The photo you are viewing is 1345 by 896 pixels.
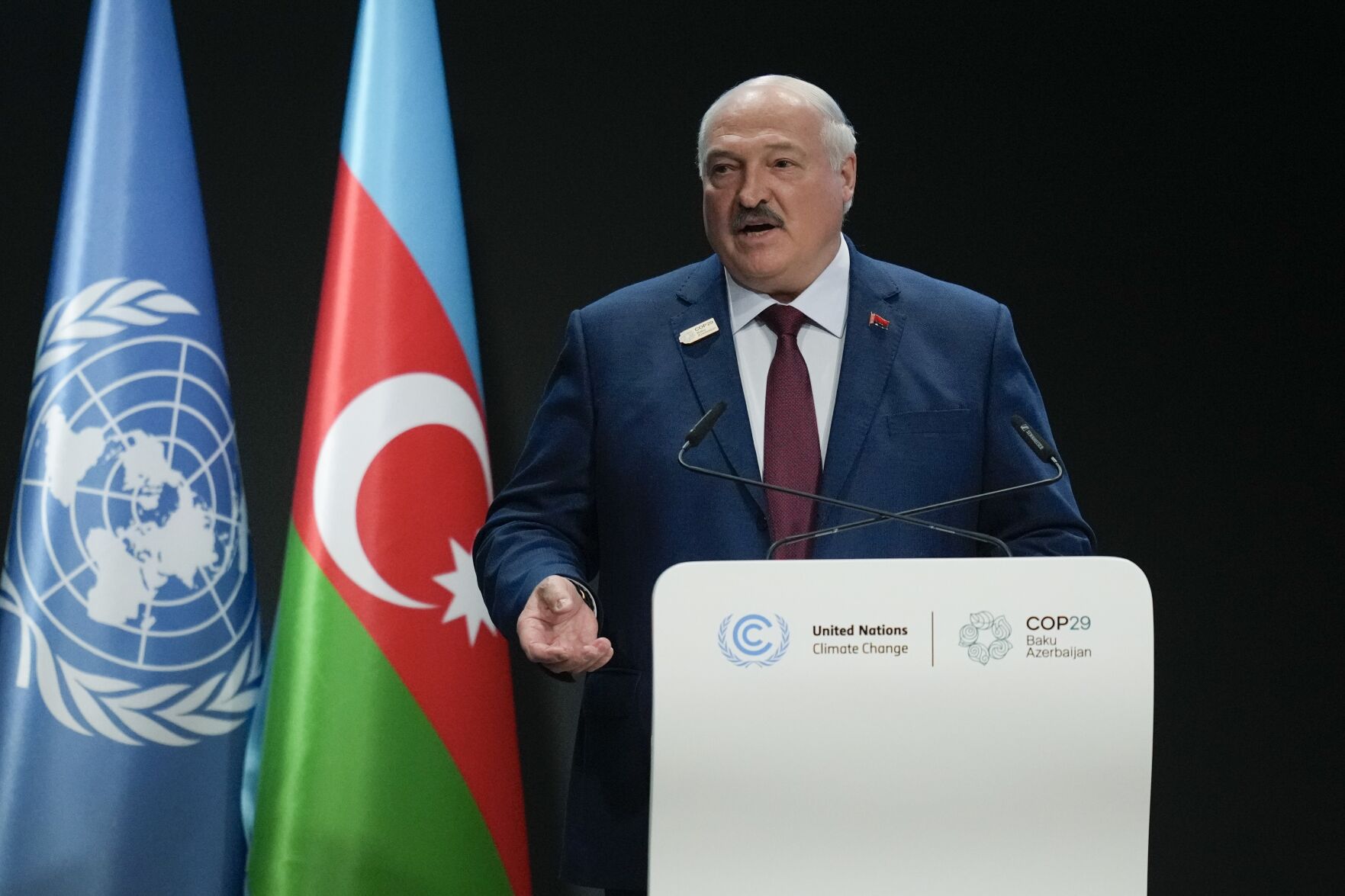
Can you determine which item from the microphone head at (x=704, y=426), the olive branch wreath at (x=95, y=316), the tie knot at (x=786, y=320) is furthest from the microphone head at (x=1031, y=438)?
the olive branch wreath at (x=95, y=316)

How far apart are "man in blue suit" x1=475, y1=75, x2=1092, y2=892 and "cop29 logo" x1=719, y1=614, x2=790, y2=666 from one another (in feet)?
1.33

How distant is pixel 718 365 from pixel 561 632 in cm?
47

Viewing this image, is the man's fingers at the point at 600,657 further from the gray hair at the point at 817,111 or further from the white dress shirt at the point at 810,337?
the gray hair at the point at 817,111

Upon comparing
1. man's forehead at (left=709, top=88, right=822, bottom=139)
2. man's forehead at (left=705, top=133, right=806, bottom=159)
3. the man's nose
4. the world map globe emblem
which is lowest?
the world map globe emblem

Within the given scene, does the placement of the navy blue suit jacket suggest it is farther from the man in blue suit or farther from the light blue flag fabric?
the light blue flag fabric

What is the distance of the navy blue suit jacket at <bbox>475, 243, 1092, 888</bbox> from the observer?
1643 mm

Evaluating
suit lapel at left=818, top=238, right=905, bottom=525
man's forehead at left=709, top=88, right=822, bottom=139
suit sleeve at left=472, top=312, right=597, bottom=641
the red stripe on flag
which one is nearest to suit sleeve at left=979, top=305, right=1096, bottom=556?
suit lapel at left=818, top=238, right=905, bottom=525

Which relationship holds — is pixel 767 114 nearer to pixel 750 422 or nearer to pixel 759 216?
pixel 759 216

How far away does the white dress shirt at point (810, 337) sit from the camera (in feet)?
5.64

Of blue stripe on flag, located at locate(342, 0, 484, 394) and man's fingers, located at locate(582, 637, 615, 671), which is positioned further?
blue stripe on flag, located at locate(342, 0, 484, 394)

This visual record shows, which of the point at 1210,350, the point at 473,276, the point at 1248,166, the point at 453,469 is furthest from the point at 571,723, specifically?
the point at 1248,166

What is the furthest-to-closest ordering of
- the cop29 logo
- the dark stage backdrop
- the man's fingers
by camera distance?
the dark stage backdrop
the man's fingers
the cop29 logo

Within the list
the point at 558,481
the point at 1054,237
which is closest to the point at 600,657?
the point at 558,481

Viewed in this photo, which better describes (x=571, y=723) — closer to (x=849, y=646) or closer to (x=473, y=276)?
(x=473, y=276)
